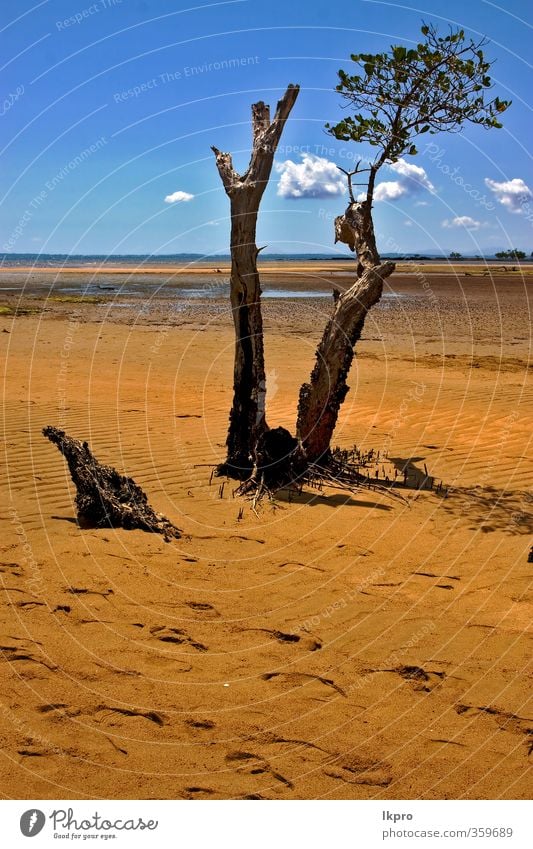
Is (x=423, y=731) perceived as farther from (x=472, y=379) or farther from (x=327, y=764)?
(x=472, y=379)

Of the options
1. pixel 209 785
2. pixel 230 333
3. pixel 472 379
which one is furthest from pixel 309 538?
pixel 230 333

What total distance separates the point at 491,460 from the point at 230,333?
16.3 meters

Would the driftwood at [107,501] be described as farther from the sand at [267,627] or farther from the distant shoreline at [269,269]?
the distant shoreline at [269,269]

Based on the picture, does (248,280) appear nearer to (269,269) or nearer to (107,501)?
(107,501)

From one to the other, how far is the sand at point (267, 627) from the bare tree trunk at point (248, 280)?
695 mm

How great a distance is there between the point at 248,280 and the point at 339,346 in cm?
136

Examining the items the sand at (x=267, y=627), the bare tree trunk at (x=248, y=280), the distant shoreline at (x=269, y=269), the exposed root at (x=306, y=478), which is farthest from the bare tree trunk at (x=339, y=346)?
the distant shoreline at (x=269, y=269)

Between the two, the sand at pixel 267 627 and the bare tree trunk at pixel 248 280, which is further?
the bare tree trunk at pixel 248 280

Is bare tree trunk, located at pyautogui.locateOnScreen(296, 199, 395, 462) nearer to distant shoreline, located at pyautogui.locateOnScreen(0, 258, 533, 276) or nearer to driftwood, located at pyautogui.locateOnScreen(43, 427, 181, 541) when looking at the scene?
driftwood, located at pyautogui.locateOnScreen(43, 427, 181, 541)

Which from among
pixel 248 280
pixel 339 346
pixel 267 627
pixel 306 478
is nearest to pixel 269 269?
pixel 339 346

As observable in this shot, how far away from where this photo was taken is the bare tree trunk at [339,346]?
9.55m

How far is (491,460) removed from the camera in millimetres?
10648

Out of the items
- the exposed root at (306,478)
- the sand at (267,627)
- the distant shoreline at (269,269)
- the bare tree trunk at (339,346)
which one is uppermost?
the distant shoreline at (269,269)

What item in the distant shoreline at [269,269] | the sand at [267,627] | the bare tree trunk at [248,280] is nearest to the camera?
the sand at [267,627]
